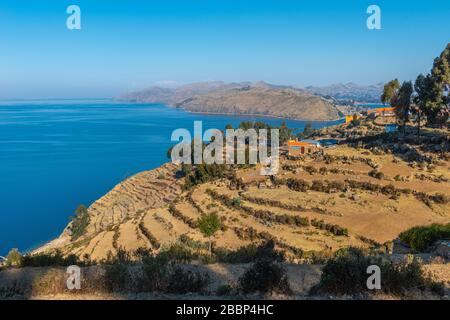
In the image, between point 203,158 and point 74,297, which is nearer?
point 74,297

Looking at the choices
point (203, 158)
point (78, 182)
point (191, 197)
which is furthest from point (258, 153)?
point (78, 182)

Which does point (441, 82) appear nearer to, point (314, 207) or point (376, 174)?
point (376, 174)

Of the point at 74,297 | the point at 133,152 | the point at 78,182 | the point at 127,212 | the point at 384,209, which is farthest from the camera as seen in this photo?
the point at 133,152

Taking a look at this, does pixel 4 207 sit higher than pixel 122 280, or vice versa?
pixel 122 280

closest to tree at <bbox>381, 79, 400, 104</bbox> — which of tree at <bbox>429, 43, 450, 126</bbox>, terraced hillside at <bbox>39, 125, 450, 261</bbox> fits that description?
terraced hillside at <bbox>39, 125, 450, 261</bbox>

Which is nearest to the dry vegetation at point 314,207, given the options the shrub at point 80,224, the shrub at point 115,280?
the shrub at point 115,280
